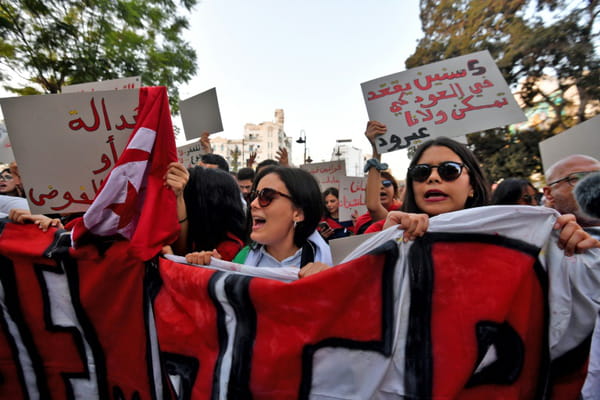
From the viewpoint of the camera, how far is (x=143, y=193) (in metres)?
1.73

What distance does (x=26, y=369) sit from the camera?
5.76ft

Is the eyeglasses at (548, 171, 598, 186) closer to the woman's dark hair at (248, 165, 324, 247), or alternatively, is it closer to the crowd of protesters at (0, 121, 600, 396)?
the crowd of protesters at (0, 121, 600, 396)

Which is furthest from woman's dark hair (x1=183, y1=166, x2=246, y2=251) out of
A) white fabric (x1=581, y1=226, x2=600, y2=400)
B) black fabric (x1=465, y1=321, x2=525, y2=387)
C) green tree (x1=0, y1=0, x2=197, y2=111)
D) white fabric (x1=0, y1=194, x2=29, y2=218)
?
green tree (x1=0, y1=0, x2=197, y2=111)

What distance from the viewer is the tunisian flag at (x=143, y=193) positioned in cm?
159

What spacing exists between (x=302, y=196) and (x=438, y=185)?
2.24 ft

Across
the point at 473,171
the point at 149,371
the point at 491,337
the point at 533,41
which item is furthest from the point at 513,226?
the point at 533,41

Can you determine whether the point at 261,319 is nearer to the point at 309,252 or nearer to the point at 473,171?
the point at 309,252

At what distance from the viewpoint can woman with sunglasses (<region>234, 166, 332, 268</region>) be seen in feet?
5.73

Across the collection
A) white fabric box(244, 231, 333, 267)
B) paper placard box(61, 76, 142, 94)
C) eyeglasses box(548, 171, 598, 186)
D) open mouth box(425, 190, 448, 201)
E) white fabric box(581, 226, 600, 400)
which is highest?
paper placard box(61, 76, 142, 94)

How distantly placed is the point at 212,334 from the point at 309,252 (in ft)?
2.06

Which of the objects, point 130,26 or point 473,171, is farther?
point 130,26

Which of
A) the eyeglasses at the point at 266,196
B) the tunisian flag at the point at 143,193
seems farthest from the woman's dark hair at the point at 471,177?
the tunisian flag at the point at 143,193

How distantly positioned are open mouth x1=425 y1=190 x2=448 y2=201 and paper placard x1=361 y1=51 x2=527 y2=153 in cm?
107

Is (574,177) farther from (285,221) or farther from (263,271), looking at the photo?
(263,271)
